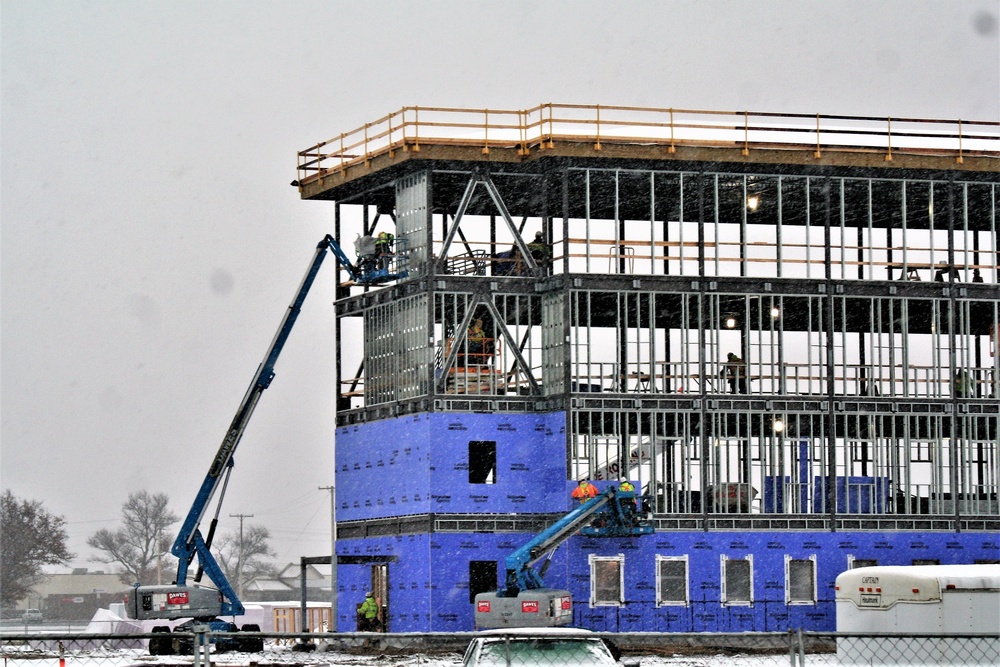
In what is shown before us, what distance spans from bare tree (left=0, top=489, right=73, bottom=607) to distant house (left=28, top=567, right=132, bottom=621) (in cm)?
616

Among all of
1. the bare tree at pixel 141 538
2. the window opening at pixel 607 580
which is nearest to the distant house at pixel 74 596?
the bare tree at pixel 141 538

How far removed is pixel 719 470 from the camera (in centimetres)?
5453

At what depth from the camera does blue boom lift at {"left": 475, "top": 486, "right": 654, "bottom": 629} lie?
1938 inches

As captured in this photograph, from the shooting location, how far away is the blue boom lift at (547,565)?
4922 centimetres

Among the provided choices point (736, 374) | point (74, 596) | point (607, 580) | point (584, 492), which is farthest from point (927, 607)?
point (74, 596)

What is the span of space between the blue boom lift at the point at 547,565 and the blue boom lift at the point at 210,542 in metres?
7.83

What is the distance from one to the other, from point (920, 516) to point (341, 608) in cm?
2008

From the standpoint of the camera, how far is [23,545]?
132625mm

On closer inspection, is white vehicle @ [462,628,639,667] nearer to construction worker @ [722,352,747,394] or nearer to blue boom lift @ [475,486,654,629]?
blue boom lift @ [475,486,654,629]

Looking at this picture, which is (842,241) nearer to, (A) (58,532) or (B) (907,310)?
(B) (907,310)

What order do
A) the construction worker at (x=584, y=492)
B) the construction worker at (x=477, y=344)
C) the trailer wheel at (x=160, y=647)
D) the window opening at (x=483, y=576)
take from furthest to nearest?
the construction worker at (x=477, y=344)
the window opening at (x=483, y=576)
the construction worker at (x=584, y=492)
the trailer wheel at (x=160, y=647)

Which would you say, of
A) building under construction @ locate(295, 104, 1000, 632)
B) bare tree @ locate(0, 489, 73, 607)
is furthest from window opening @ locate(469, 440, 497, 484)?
bare tree @ locate(0, 489, 73, 607)

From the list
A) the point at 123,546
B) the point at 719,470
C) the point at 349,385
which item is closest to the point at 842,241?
the point at 719,470

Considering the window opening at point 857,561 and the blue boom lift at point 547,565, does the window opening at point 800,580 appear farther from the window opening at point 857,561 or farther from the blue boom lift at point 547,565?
the blue boom lift at point 547,565
